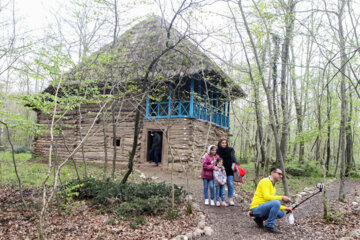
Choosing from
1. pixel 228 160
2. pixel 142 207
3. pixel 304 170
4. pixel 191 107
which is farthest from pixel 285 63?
pixel 304 170

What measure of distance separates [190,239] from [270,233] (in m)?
1.47

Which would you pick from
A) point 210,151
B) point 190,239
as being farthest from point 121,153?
point 190,239

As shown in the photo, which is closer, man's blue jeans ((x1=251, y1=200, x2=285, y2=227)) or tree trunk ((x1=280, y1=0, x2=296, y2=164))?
man's blue jeans ((x1=251, y1=200, x2=285, y2=227))

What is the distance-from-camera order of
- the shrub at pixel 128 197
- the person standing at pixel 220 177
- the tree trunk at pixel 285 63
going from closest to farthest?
the shrub at pixel 128 197
the person standing at pixel 220 177
the tree trunk at pixel 285 63

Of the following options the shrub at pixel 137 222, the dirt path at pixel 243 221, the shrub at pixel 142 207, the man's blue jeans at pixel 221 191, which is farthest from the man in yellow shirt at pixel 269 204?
the shrub at pixel 137 222

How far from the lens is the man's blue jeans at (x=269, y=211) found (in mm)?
4340

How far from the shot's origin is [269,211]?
4438mm

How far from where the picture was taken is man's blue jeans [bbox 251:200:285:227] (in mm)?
4340

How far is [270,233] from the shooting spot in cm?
445

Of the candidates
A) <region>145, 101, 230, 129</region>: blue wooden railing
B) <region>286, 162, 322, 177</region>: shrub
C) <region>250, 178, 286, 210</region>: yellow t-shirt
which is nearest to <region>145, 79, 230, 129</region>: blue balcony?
<region>145, 101, 230, 129</region>: blue wooden railing

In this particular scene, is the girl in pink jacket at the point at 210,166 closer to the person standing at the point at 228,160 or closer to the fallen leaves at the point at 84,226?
the person standing at the point at 228,160

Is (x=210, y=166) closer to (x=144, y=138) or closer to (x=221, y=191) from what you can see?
(x=221, y=191)

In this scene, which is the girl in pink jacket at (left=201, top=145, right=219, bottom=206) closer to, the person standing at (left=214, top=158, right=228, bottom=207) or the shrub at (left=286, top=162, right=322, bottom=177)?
the person standing at (left=214, top=158, right=228, bottom=207)

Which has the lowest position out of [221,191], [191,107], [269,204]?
[221,191]
